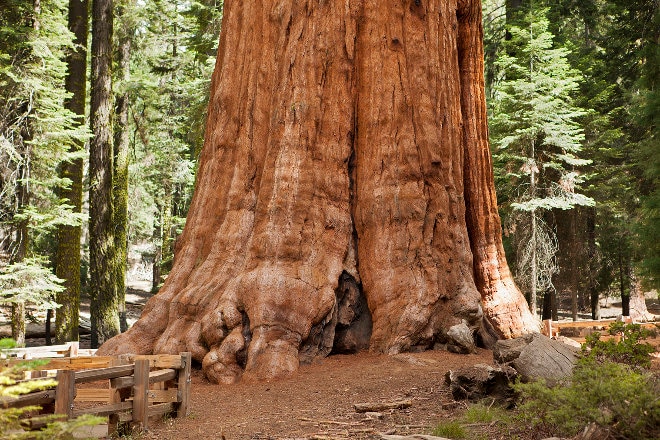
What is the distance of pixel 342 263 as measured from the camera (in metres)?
10.2

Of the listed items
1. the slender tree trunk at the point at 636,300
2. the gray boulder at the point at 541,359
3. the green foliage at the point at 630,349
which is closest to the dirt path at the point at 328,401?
the gray boulder at the point at 541,359

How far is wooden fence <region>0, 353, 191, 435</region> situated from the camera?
19.1 ft

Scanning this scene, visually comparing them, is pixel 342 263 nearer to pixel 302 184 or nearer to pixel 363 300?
pixel 363 300

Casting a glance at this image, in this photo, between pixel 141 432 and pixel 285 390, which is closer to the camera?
pixel 141 432

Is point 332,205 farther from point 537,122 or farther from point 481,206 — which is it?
point 537,122

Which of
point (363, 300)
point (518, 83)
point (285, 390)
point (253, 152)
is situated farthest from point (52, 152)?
point (518, 83)

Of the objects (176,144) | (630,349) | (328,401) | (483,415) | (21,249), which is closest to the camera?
(630,349)

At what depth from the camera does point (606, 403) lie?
4.68 meters

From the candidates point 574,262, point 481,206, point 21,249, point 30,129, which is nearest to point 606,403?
point 481,206

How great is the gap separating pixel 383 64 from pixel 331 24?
111cm

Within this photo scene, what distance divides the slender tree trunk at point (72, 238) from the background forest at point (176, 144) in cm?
3

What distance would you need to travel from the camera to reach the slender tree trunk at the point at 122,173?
Result: 59.3ft

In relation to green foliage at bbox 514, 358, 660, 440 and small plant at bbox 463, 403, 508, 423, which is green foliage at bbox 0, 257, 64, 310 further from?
green foliage at bbox 514, 358, 660, 440

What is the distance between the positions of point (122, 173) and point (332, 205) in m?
10.9
